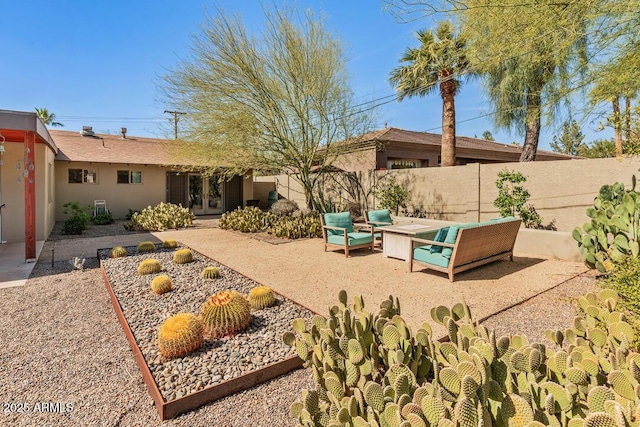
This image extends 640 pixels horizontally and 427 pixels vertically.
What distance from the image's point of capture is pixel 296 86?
994cm

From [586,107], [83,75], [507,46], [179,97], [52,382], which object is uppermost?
[83,75]

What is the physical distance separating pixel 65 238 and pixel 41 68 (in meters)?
8.61

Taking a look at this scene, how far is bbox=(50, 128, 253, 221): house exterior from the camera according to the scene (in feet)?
46.5

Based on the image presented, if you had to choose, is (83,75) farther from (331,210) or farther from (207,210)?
(331,210)

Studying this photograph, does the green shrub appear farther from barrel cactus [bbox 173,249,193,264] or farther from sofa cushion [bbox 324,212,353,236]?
sofa cushion [bbox 324,212,353,236]

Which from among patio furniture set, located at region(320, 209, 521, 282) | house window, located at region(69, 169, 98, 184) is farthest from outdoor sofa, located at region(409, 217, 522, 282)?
house window, located at region(69, 169, 98, 184)

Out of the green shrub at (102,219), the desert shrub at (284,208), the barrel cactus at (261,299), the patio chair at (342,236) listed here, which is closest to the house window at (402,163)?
the desert shrub at (284,208)

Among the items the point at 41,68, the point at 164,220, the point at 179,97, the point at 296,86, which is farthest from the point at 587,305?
the point at 41,68

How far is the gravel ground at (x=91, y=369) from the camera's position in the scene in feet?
7.98

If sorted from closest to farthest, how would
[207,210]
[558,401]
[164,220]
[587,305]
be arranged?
[558,401] → [587,305] → [164,220] → [207,210]

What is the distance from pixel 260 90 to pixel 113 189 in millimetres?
10034

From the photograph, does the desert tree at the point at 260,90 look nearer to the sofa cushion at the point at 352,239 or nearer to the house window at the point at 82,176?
the sofa cushion at the point at 352,239

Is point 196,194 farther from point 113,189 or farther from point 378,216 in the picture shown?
point 378,216

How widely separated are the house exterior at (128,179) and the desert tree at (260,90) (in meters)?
2.85
